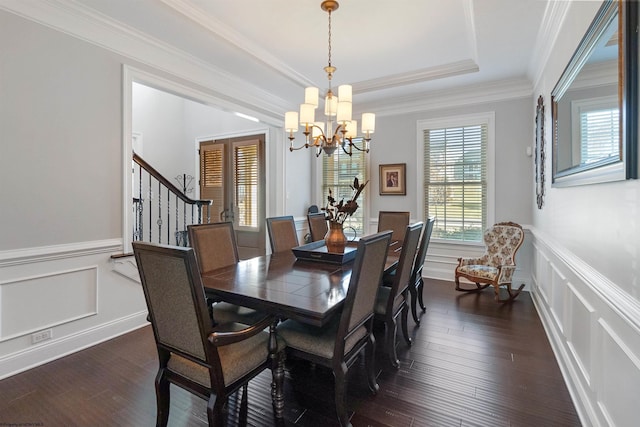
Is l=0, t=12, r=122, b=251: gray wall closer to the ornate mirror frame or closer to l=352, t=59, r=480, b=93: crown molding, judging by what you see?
l=352, t=59, r=480, b=93: crown molding

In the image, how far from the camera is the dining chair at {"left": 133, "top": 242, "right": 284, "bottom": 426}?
4.53ft

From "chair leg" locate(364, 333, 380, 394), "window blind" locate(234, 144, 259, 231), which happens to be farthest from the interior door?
"chair leg" locate(364, 333, 380, 394)

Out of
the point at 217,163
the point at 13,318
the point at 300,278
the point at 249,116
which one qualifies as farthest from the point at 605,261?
the point at 217,163

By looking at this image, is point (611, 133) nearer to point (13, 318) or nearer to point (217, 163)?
point (13, 318)

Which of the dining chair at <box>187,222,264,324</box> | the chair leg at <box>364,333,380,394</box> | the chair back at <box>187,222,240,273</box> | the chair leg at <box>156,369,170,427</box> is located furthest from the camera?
the chair back at <box>187,222,240,273</box>

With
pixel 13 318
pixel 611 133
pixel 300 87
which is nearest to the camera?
pixel 611 133

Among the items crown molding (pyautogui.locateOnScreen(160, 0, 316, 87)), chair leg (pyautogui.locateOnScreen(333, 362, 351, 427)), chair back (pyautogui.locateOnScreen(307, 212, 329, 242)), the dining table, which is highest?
crown molding (pyautogui.locateOnScreen(160, 0, 316, 87))

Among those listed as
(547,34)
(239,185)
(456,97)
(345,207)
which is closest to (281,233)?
(345,207)

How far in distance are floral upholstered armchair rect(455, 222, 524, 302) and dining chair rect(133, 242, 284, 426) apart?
10.6 feet

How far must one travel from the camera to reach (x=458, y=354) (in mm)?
2602

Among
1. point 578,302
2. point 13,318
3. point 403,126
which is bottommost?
point 13,318

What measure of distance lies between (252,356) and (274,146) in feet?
13.6

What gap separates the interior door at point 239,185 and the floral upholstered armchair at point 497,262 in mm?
3407

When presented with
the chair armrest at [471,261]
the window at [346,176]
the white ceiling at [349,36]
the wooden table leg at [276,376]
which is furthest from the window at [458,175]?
the wooden table leg at [276,376]
